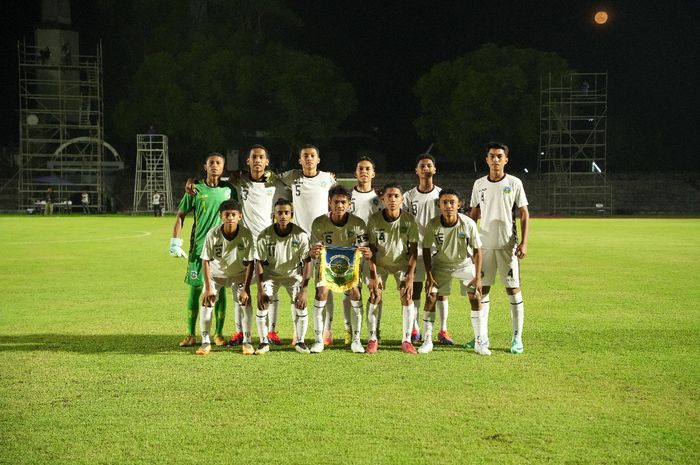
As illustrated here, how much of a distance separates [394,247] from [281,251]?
1.21 meters

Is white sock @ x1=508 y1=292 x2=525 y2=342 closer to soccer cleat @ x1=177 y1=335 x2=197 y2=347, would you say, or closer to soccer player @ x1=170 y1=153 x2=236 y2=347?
soccer player @ x1=170 y1=153 x2=236 y2=347

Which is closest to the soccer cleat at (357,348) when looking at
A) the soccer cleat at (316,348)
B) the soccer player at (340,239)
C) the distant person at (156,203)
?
the soccer player at (340,239)

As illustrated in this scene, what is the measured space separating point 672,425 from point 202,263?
484cm

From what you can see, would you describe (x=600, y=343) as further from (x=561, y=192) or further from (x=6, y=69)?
(x=6, y=69)

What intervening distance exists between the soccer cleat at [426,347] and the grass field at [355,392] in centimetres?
12

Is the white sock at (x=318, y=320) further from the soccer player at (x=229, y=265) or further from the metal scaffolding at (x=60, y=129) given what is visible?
the metal scaffolding at (x=60, y=129)

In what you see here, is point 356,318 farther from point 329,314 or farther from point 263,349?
point 263,349

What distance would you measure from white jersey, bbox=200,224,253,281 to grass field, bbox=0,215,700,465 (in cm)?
91

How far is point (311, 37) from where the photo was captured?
63.8 metres

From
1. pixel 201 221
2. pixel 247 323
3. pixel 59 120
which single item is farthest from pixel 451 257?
pixel 59 120

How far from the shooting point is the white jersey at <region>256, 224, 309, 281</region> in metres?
8.01

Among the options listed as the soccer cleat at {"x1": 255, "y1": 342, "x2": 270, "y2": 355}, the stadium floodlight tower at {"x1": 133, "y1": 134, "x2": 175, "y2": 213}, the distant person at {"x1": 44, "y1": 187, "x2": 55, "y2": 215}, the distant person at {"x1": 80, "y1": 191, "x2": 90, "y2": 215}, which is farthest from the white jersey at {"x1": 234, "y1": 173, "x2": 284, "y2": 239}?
the distant person at {"x1": 80, "y1": 191, "x2": 90, "y2": 215}

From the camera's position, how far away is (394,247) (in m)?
8.02

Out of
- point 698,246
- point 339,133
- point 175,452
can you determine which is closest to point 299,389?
point 175,452
